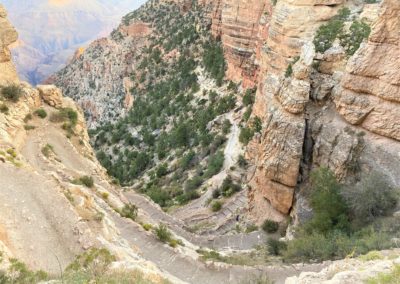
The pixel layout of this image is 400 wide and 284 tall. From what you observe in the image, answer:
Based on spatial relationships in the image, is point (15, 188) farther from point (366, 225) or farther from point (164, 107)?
point (164, 107)

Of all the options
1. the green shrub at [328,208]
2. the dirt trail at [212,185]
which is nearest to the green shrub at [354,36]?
the green shrub at [328,208]

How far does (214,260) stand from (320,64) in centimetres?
1394

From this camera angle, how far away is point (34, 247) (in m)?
13.6

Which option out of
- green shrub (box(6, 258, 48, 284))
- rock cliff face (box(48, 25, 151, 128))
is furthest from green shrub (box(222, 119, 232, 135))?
green shrub (box(6, 258, 48, 284))

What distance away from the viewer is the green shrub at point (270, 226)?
2588 cm

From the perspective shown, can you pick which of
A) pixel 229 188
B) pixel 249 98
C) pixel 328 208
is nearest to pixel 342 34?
pixel 328 208

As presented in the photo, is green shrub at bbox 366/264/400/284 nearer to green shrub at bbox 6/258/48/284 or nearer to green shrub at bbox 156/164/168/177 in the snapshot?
green shrub at bbox 6/258/48/284

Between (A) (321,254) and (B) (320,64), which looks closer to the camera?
(A) (321,254)

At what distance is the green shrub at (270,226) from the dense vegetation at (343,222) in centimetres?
345

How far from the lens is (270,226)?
26.0m

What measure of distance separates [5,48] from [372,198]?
81.0 feet

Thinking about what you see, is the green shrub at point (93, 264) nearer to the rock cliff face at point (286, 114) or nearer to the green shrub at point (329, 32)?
the rock cliff face at point (286, 114)

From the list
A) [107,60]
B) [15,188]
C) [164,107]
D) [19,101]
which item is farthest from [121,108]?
[15,188]

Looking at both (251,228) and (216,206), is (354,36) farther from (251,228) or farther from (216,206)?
(216,206)
